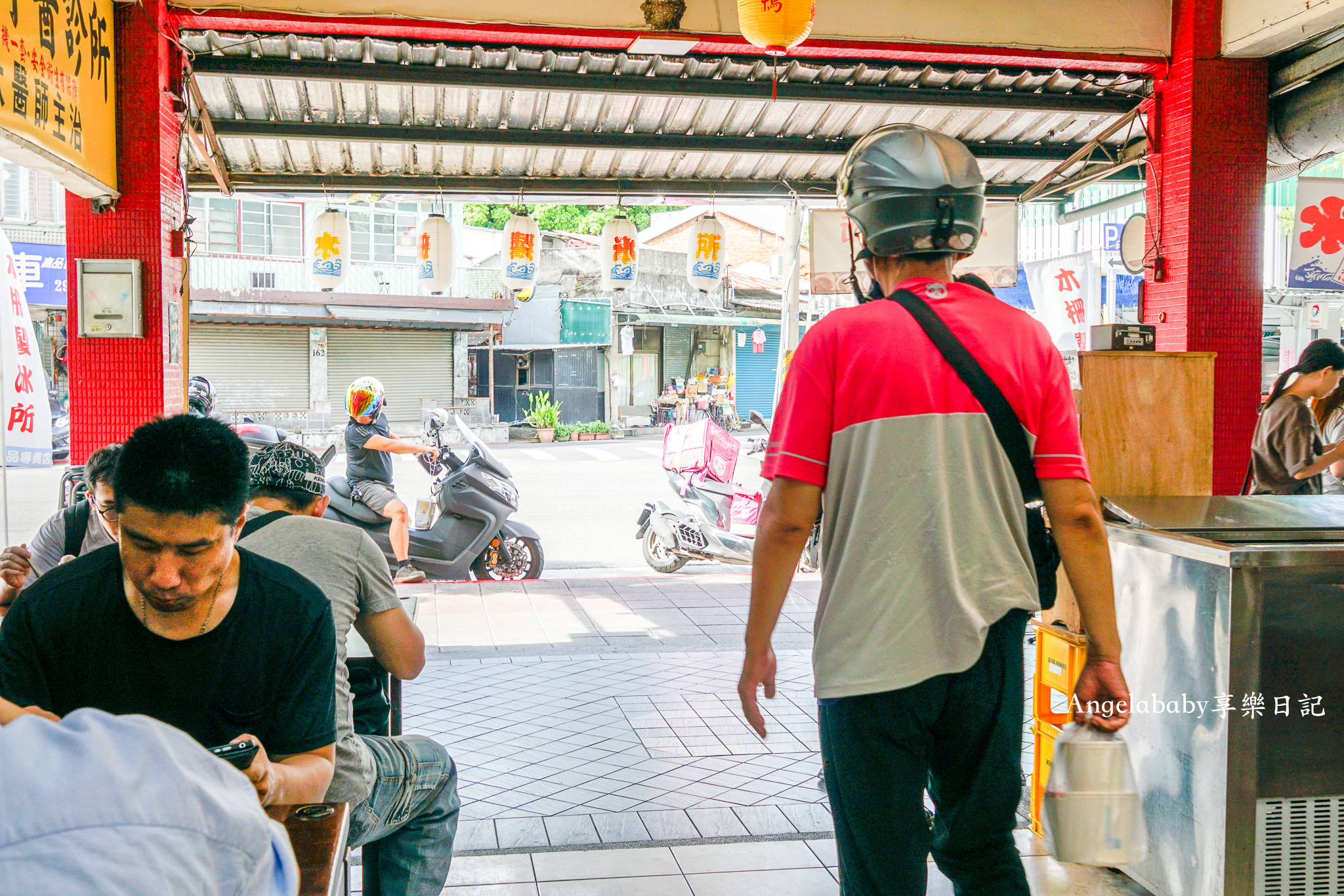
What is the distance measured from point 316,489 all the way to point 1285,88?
6.50 m

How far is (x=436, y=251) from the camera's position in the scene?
9906 millimetres

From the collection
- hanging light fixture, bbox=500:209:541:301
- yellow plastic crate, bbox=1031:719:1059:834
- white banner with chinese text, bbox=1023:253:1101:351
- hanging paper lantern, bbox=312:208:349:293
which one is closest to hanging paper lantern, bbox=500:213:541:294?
hanging light fixture, bbox=500:209:541:301

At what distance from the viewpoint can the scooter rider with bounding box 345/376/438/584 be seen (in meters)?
7.89

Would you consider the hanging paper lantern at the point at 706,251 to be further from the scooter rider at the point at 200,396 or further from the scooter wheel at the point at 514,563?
the scooter rider at the point at 200,396

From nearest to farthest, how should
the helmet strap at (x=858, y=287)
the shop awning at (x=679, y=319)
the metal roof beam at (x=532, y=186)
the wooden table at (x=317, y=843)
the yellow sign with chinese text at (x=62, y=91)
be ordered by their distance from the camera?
the wooden table at (x=317, y=843), the helmet strap at (x=858, y=287), the yellow sign with chinese text at (x=62, y=91), the metal roof beam at (x=532, y=186), the shop awning at (x=679, y=319)

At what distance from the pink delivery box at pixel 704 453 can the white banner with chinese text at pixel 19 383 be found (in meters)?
6.06

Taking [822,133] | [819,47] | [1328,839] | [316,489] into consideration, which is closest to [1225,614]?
[1328,839]

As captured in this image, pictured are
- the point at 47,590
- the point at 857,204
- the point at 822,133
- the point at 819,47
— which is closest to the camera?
the point at 47,590

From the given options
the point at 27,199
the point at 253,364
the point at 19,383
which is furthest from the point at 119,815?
the point at 253,364

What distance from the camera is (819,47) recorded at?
20.2 feet

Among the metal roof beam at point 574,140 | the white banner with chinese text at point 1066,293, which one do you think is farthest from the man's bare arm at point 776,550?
the white banner with chinese text at point 1066,293

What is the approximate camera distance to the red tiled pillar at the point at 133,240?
17.7ft

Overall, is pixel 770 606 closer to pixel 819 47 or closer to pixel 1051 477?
pixel 1051 477

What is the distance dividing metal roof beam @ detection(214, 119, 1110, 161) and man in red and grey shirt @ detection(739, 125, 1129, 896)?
6.07m
